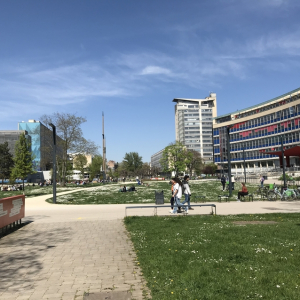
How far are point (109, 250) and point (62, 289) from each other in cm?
274

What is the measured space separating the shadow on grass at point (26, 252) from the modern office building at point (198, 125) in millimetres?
162436

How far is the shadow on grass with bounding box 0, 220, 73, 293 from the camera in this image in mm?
5516

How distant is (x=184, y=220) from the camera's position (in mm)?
12258

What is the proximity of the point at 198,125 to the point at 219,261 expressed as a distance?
171 meters

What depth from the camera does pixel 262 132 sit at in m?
91.7

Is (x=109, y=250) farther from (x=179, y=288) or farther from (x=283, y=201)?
(x=283, y=201)

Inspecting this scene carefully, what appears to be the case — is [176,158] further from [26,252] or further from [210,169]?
[26,252]

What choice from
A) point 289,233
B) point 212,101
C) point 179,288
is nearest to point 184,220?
point 289,233

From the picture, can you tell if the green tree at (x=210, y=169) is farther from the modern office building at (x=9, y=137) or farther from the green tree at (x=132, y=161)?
the modern office building at (x=9, y=137)

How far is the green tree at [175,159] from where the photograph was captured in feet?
281

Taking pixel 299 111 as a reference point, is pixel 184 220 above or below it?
below

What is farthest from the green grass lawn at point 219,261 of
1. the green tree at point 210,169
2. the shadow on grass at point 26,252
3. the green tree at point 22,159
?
the green tree at point 210,169

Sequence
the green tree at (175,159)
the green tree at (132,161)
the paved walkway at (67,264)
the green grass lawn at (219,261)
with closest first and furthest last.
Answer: the green grass lawn at (219,261) → the paved walkway at (67,264) → the green tree at (175,159) → the green tree at (132,161)

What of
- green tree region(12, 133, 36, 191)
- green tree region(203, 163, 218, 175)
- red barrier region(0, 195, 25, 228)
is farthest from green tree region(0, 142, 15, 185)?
red barrier region(0, 195, 25, 228)
